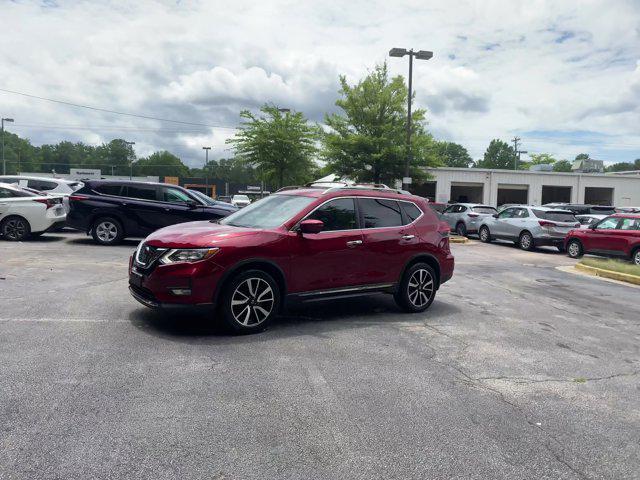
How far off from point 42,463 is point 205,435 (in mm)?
925

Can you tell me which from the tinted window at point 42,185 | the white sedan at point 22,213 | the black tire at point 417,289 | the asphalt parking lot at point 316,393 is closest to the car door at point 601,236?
the asphalt parking lot at point 316,393

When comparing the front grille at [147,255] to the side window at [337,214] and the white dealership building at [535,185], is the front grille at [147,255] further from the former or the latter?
the white dealership building at [535,185]

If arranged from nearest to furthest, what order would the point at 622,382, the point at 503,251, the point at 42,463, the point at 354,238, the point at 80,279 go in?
1. the point at 42,463
2. the point at 622,382
3. the point at 354,238
4. the point at 80,279
5. the point at 503,251

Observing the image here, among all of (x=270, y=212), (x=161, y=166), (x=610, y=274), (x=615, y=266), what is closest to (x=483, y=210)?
(x=615, y=266)

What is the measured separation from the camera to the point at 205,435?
341 cm

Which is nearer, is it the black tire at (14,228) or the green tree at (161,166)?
the black tire at (14,228)

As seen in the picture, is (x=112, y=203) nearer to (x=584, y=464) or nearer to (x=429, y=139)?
(x=584, y=464)

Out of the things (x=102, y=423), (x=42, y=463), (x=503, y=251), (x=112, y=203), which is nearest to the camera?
(x=42, y=463)

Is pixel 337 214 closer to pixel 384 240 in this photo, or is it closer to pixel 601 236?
pixel 384 240

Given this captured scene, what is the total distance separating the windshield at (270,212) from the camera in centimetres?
635

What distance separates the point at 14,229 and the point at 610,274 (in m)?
14.6

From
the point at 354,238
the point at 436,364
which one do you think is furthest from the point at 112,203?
→ the point at 436,364

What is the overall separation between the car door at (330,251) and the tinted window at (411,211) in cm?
93

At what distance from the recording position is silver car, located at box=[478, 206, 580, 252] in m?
18.8
